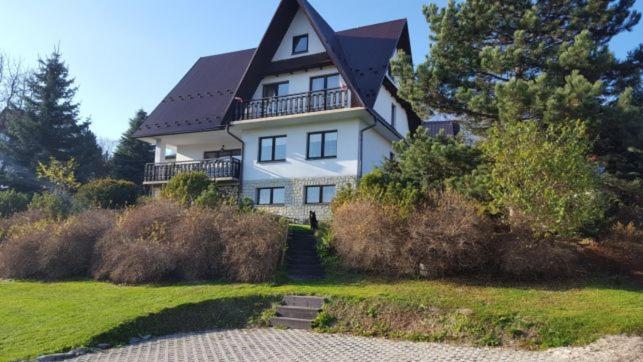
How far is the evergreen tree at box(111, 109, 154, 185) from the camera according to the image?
36.7 metres

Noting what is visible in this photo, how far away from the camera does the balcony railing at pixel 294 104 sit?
873 inches

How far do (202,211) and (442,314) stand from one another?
8.37m

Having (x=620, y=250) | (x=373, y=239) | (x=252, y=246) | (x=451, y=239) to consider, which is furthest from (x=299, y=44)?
(x=620, y=250)

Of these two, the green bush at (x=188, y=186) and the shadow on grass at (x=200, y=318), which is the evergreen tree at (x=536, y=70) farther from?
the green bush at (x=188, y=186)

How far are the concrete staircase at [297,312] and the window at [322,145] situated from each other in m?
11.4

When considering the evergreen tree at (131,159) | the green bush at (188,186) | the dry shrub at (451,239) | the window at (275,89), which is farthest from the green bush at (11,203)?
→ the dry shrub at (451,239)

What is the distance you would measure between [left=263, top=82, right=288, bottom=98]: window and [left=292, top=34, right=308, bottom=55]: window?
160cm

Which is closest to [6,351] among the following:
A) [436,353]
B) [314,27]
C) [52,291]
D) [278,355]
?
[278,355]

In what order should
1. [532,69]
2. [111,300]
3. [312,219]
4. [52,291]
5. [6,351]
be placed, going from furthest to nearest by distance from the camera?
[312,219], [532,69], [52,291], [111,300], [6,351]

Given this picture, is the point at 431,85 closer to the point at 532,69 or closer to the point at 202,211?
the point at 532,69

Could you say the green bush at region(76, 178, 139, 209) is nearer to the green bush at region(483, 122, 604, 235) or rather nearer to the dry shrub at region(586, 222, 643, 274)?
the green bush at region(483, 122, 604, 235)

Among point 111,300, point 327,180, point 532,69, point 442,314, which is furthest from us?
point 327,180

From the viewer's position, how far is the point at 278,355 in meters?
8.92

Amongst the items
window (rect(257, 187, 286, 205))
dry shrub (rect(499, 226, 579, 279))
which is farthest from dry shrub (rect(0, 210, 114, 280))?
dry shrub (rect(499, 226, 579, 279))
